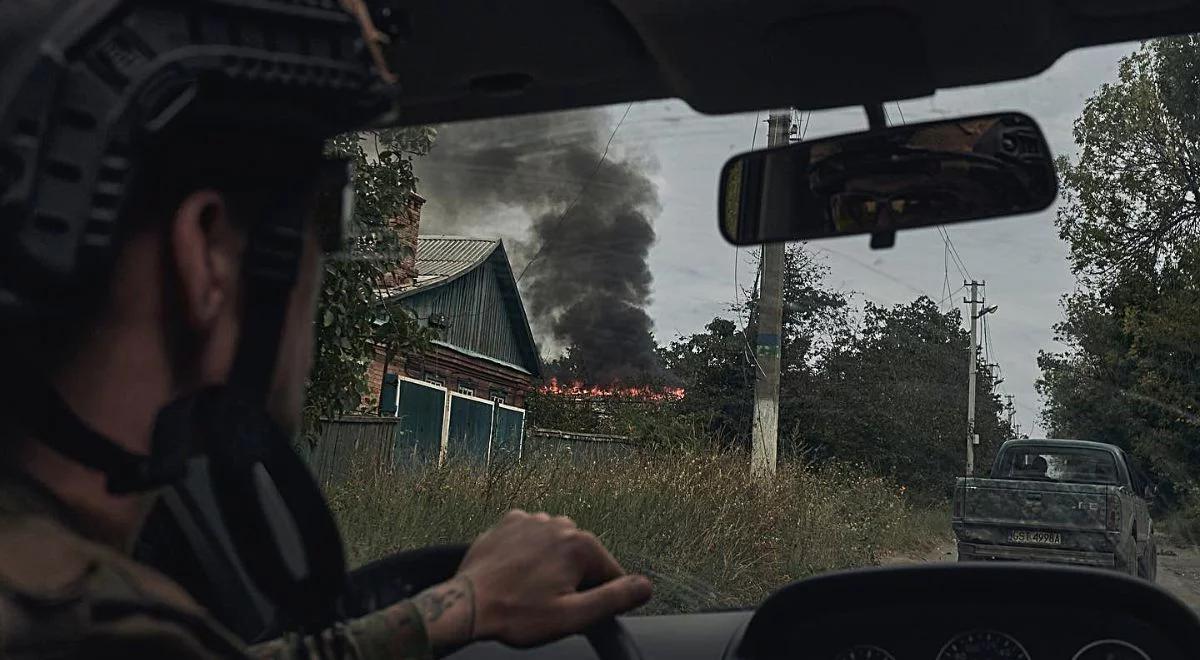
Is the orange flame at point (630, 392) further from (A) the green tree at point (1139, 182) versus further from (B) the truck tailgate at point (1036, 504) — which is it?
(A) the green tree at point (1139, 182)

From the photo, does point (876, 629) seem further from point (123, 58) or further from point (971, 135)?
point (123, 58)

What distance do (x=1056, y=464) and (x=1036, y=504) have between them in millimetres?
3808

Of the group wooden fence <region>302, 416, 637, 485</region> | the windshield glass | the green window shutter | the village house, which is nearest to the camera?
the village house

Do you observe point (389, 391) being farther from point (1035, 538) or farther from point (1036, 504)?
point (1036, 504)

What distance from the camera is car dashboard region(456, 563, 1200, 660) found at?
221 cm

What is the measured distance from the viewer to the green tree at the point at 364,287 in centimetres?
210

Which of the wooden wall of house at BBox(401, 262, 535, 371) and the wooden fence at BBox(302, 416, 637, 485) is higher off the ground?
the wooden wall of house at BBox(401, 262, 535, 371)

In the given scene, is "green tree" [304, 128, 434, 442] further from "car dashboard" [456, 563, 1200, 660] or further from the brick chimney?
"car dashboard" [456, 563, 1200, 660]

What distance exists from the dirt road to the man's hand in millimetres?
2841

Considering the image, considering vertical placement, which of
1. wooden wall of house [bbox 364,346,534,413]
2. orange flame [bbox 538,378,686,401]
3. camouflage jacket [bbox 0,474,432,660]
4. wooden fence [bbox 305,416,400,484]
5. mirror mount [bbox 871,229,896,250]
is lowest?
camouflage jacket [bbox 0,474,432,660]

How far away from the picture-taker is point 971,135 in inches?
64.7

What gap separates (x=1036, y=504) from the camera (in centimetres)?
922

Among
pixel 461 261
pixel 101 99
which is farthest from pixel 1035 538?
pixel 101 99

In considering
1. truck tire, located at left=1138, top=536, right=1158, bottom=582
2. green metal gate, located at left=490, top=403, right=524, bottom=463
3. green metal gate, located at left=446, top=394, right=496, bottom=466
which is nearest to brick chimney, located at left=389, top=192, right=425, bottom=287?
green metal gate, located at left=446, top=394, right=496, bottom=466
